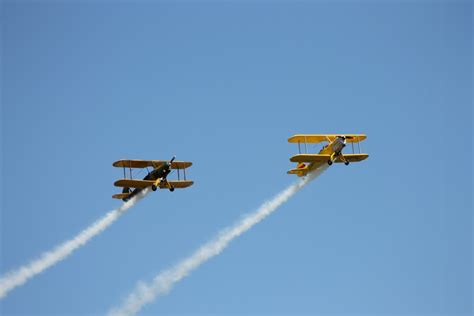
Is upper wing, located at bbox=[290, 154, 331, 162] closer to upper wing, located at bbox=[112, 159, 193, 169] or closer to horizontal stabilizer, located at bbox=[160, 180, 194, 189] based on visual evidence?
horizontal stabilizer, located at bbox=[160, 180, 194, 189]

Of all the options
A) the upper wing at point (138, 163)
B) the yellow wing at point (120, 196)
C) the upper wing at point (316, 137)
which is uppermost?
the upper wing at point (316, 137)

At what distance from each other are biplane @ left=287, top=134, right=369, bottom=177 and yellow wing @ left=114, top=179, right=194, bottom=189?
6256mm

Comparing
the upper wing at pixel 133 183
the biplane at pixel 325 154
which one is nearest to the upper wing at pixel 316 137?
the biplane at pixel 325 154

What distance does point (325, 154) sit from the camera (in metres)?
64.1

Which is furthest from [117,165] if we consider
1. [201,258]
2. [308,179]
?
[308,179]

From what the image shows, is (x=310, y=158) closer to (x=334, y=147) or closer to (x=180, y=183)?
(x=334, y=147)

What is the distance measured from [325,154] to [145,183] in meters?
10.4

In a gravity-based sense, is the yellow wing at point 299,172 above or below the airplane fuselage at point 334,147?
below

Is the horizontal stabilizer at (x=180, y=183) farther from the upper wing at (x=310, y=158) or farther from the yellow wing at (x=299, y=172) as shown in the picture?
the upper wing at (x=310, y=158)

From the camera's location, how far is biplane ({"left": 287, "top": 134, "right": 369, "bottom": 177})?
208ft

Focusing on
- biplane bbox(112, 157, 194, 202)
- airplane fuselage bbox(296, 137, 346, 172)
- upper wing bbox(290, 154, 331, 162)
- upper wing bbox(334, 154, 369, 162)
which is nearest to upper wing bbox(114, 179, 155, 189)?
biplane bbox(112, 157, 194, 202)

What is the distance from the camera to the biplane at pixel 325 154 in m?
63.3

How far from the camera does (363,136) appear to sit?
6638 cm

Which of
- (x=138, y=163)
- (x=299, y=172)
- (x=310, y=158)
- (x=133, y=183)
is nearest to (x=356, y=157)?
(x=310, y=158)
